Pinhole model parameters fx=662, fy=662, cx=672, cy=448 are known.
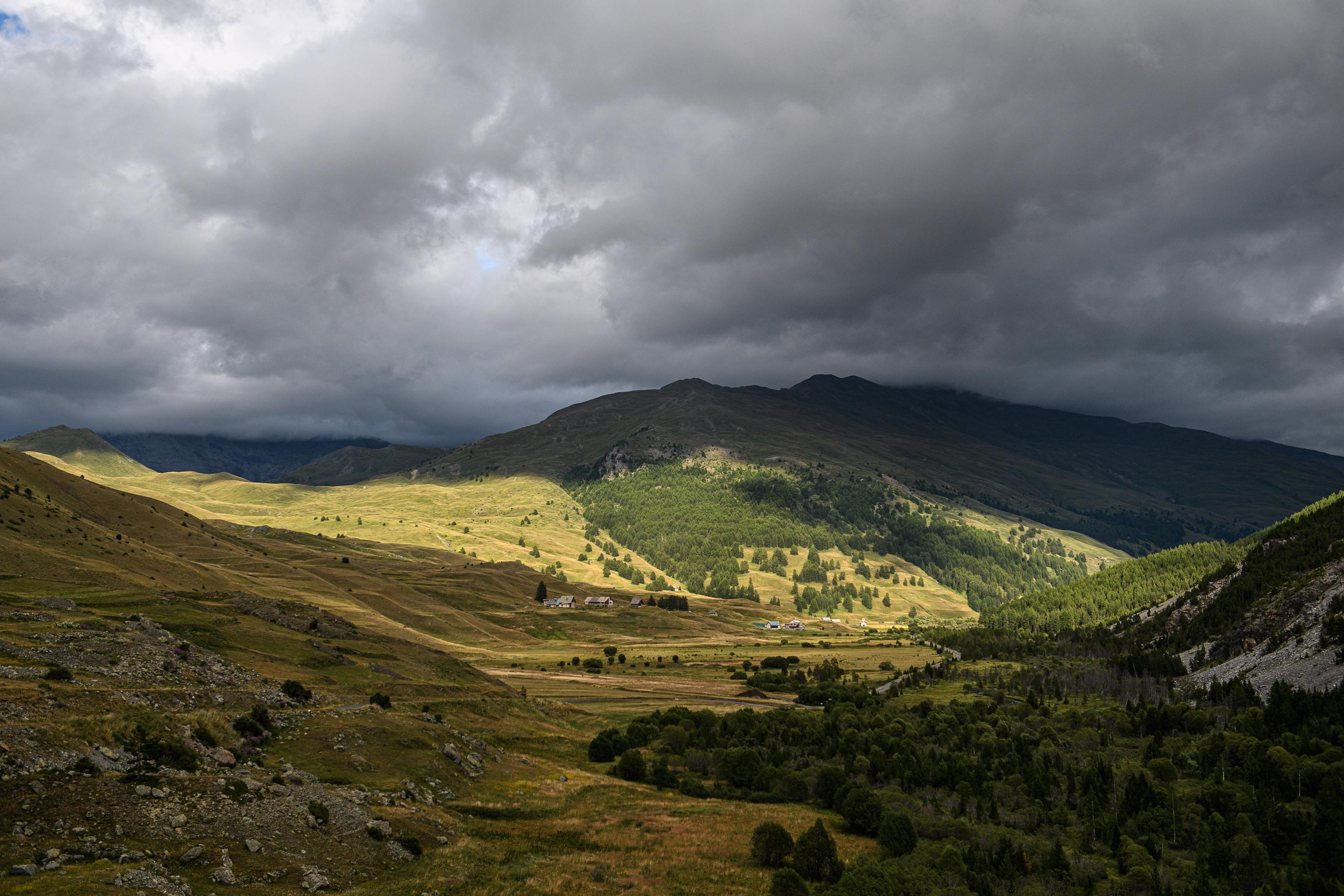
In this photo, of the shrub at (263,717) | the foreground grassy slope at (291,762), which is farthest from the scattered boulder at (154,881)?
the shrub at (263,717)

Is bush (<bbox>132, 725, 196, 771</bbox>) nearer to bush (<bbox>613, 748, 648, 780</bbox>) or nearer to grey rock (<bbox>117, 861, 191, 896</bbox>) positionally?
grey rock (<bbox>117, 861, 191, 896</bbox>)

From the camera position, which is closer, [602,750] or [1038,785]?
[1038,785]

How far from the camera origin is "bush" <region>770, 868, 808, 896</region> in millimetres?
37406

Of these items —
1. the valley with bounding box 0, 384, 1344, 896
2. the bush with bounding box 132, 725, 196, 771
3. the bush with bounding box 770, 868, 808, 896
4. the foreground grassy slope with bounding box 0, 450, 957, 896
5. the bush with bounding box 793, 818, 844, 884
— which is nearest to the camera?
the foreground grassy slope with bounding box 0, 450, 957, 896

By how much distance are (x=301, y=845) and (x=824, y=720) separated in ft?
224

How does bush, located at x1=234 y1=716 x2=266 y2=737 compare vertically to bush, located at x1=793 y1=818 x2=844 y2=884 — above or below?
above

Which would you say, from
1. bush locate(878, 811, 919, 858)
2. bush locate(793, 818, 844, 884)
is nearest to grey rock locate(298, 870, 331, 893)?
bush locate(793, 818, 844, 884)

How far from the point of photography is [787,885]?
123ft

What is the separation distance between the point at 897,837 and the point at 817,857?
939cm

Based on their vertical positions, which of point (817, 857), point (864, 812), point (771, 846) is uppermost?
point (817, 857)

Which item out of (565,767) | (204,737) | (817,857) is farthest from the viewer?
(565,767)

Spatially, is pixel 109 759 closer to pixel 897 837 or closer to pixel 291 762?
pixel 291 762

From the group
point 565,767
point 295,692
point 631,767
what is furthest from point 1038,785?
point 295,692

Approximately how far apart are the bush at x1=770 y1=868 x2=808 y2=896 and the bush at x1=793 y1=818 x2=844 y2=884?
3591 millimetres
